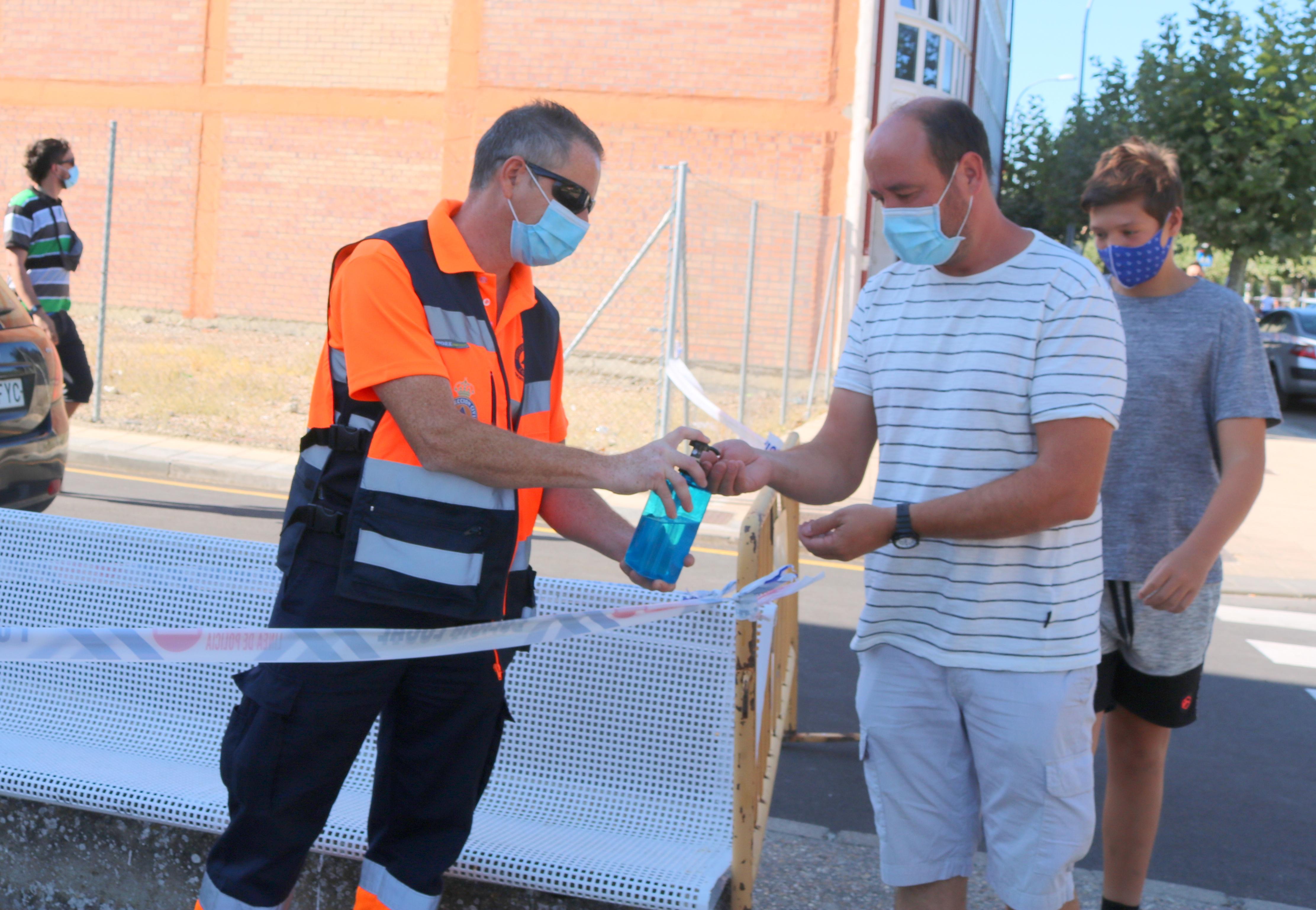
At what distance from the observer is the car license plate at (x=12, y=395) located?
516cm

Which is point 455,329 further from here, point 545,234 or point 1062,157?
point 1062,157

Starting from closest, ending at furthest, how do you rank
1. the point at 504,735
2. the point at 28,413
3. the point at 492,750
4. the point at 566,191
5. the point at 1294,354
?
the point at 566,191 → the point at 492,750 → the point at 504,735 → the point at 28,413 → the point at 1294,354

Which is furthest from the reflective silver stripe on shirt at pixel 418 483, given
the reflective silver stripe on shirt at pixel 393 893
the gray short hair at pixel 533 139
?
the reflective silver stripe on shirt at pixel 393 893

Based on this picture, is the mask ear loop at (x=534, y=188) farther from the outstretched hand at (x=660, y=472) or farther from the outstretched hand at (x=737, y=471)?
the outstretched hand at (x=737, y=471)

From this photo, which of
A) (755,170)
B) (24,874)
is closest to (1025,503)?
(24,874)

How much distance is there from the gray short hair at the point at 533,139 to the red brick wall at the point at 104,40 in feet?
68.8

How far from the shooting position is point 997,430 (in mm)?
2348

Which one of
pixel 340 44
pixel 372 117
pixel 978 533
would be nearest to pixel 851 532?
pixel 978 533

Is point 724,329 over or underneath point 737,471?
over

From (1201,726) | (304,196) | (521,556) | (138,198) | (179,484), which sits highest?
(304,196)

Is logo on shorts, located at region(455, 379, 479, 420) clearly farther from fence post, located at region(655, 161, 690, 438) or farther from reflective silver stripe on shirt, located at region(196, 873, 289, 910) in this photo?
fence post, located at region(655, 161, 690, 438)

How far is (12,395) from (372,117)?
1593 centimetres

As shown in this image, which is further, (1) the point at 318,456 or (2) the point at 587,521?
(2) the point at 587,521

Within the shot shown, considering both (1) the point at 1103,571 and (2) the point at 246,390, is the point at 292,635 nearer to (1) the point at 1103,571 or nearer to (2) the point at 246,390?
(1) the point at 1103,571
